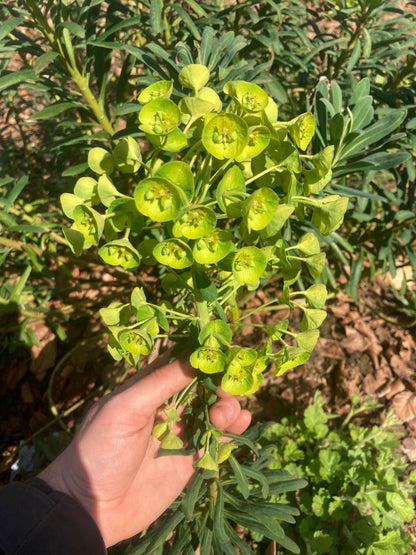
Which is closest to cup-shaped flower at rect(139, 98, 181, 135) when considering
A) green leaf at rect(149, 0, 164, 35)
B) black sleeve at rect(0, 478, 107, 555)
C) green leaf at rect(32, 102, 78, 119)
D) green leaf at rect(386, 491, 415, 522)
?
green leaf at rect(149, 0, 164, 35)

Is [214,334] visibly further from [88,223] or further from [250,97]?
[250,97]

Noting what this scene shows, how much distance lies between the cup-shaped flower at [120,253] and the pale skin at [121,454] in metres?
0.47

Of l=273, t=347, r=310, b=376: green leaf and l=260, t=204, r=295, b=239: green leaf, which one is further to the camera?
l=273, t=347, r=310, b=376: green leaf

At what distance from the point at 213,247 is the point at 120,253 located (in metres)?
0.23

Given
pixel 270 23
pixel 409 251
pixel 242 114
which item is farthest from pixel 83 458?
pixel 270 23

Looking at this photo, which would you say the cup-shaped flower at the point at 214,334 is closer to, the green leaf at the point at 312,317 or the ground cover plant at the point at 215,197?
the ground cover plant at the point at 215,197

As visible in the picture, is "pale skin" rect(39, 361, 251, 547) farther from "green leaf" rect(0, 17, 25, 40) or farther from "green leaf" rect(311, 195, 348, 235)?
"green leaf" rect(0, 17, 25, 40)

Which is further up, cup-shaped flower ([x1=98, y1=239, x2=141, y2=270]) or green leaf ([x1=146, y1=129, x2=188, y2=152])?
green leaf ([x1=146, y1=129, x2=188, y2=152])

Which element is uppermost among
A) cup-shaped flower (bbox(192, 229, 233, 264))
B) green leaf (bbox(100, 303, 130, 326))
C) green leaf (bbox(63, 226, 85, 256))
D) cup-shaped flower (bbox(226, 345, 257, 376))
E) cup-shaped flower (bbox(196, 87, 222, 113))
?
cup-shaped flower (bbox(196, 87, 222, 113))

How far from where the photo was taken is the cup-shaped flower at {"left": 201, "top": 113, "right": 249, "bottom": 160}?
807 mm

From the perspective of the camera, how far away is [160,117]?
866mm

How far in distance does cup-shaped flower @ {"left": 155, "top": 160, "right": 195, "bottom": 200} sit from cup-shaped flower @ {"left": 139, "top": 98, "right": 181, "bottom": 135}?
10cm

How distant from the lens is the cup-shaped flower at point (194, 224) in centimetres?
82

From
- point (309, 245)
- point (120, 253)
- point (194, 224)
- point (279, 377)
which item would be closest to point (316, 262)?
point (309, 245)
